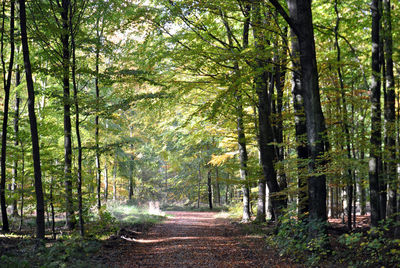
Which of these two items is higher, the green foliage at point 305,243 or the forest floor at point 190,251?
the green foliage at point 305,243

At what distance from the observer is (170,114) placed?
1509cm

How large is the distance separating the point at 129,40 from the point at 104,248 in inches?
315

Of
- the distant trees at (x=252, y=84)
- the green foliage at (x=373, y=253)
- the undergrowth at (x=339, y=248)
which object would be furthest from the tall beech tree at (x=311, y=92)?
the green foliage at (x=373, y=253)

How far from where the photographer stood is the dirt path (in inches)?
276

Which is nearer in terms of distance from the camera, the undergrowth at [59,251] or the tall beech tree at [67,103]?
the undergrowth at [59,251]

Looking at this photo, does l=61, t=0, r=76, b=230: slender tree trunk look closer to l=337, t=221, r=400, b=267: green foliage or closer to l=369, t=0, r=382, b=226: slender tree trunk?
l=337, t=221, r=400, b=267: green foliage

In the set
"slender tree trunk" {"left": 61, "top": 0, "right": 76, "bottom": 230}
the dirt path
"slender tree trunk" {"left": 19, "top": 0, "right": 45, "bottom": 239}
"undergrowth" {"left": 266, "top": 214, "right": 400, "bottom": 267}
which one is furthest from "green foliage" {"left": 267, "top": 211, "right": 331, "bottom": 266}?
"slender tree trunk" {"left": 61, "top": 0, "right": 76, "bottom": 230}

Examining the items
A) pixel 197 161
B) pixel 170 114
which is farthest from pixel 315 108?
pixel 197 161

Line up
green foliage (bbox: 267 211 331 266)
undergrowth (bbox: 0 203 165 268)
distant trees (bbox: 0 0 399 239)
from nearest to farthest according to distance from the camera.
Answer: undergrowth (bbox: 0 203 165 268) < green foliage (bbox: 267 211 331 266) < distant trees (bbox: 0 0 399 239)

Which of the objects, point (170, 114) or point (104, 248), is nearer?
point (104, 248)

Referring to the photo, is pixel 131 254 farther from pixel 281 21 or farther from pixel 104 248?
pixel 281 21

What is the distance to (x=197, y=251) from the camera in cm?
836

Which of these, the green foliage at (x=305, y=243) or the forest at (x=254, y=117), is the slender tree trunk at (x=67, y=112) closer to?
the forest at (x=254, y=117)

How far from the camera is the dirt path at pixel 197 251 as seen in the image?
23.0 feet
